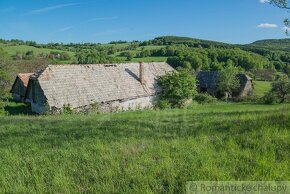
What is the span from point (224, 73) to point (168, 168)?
59390 mm

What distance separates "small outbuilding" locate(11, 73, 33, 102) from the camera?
145 feet

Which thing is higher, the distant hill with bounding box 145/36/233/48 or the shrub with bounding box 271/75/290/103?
the distant hill with bounding box 145/36/233/48

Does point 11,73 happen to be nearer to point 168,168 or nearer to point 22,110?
point 22,110

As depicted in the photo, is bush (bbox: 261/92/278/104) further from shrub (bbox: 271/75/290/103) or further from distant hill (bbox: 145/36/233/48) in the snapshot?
distant hill (bbox: 145/36/233/48)

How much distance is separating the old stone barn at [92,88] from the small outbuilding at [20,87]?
12656mm

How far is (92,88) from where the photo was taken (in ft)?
98.5

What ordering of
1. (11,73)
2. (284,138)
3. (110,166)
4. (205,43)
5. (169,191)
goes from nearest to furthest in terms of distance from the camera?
(169,191), (110,166), (284,138), (11,73), (205,43)

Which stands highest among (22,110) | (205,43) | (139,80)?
(205,43)

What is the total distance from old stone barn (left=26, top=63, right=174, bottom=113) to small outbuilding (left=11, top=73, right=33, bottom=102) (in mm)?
12656

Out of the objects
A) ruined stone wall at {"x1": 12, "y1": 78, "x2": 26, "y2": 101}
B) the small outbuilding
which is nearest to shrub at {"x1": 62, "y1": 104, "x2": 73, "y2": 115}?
the small outbuilding

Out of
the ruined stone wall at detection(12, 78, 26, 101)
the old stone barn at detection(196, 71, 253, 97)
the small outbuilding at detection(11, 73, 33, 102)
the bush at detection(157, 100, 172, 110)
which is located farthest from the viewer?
the old stone barn at detection(196, 71, 253, 97)

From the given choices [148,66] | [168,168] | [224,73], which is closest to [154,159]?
[168,168]

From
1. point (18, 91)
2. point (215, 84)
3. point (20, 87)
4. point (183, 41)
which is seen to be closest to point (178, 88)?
point (20, 87)

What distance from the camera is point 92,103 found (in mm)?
28516
